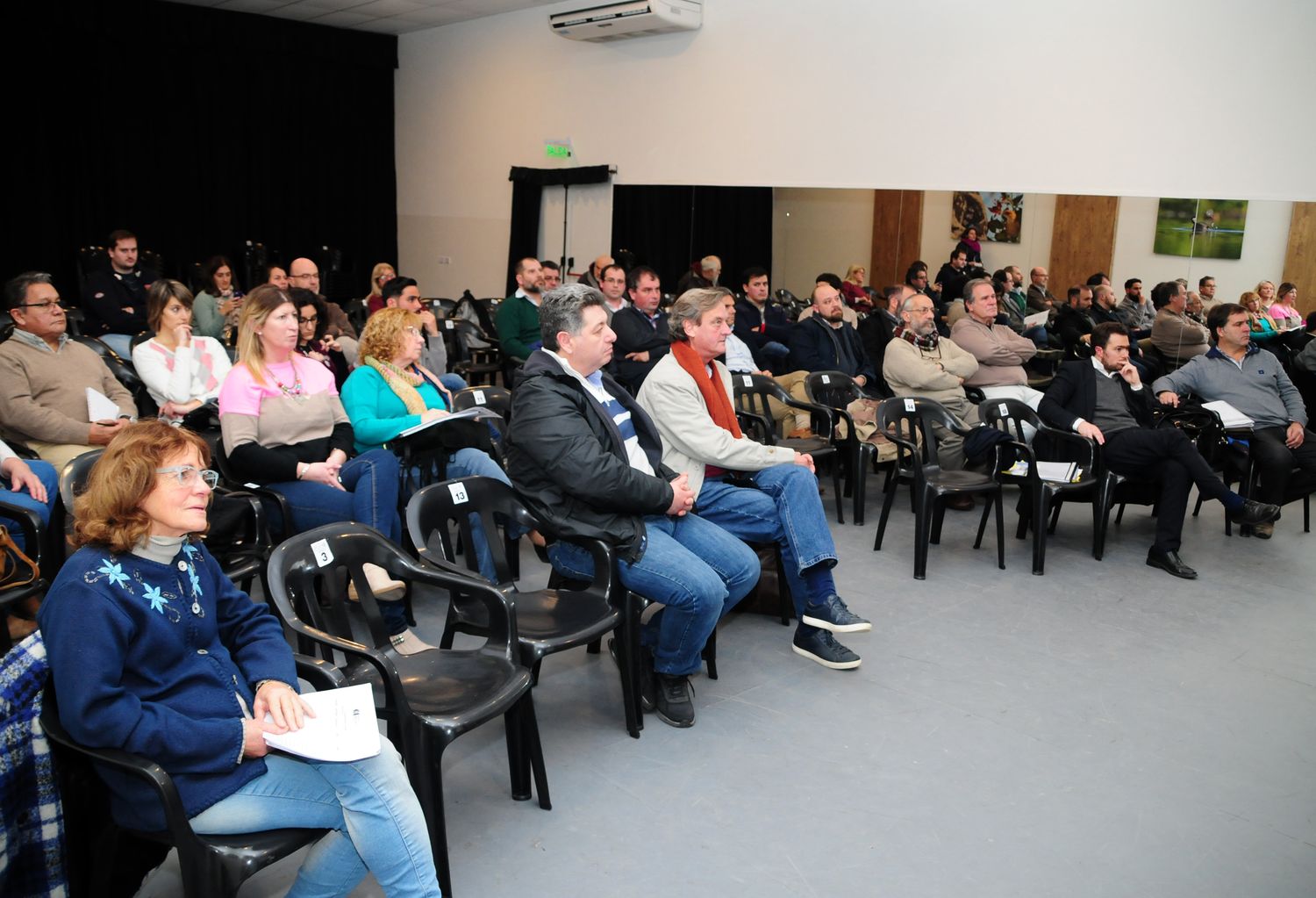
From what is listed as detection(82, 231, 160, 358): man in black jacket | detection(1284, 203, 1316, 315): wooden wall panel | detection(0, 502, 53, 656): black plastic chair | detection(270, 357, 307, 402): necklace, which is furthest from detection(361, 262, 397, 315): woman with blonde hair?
detection(1284, 203, 1316, 315): wooden wall panel

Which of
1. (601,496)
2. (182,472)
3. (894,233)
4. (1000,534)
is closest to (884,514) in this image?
(1000,534)

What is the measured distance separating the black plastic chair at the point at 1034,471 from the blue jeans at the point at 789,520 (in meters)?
1.51

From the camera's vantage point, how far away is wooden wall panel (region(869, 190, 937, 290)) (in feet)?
23.4

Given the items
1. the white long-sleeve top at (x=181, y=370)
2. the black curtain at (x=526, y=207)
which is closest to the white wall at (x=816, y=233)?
the black curtain at (x=526, y=207)

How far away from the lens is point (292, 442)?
11.8ft

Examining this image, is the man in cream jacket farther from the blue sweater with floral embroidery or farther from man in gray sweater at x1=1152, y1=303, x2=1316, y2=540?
man in gray sweater at x1=1152, y1=303, x2=1316, y2=540

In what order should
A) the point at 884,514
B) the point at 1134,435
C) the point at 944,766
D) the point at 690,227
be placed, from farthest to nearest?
the point at 690,227, the point at 884,514, the point at 1134,435, the point at 944,766

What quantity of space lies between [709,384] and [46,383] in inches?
97.5

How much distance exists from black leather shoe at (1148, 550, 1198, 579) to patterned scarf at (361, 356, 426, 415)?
332 cm

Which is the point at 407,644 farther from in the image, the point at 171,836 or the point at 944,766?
the point at 944,766

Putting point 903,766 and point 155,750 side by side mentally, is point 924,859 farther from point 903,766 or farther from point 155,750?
point 155,750

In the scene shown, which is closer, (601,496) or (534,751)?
(534,751)

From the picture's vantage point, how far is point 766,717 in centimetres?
308

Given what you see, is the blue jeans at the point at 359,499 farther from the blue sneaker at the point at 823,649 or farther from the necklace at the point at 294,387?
the blue sneaker at the point at 823,649
